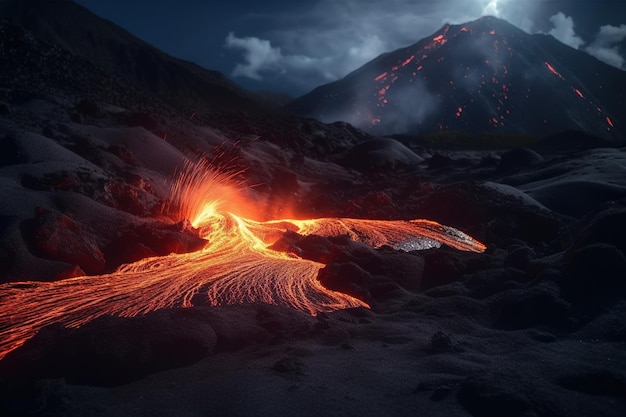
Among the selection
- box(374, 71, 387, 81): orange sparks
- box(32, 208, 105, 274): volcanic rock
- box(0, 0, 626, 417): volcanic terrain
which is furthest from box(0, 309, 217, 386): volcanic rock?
box(374, 71, 387, 81): orange sparks

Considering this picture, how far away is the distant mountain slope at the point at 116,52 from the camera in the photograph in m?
70.0

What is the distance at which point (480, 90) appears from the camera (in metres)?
106

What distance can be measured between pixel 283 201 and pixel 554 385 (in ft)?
43.1

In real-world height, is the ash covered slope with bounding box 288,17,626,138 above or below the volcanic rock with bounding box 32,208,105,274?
above

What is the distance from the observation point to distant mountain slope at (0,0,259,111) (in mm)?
70000

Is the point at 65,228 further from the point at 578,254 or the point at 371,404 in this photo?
the point at 578,254

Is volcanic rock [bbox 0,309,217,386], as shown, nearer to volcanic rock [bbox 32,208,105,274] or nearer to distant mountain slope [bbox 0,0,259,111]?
volcanic rock [bbox 32,208,105,274]

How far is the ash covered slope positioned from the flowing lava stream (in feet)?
289

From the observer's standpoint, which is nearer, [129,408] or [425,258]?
[129,408]

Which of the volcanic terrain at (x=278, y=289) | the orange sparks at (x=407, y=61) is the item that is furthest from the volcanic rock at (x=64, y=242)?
the orange sparks at (x=407, y=61)

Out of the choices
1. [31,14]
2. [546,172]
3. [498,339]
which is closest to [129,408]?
[498,339]

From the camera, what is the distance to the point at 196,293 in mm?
5672

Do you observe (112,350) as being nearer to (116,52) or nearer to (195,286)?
(195,286)

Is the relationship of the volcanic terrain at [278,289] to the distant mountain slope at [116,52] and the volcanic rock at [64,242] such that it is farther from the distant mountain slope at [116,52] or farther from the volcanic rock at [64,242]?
the distant mountain slope at [116,52]
